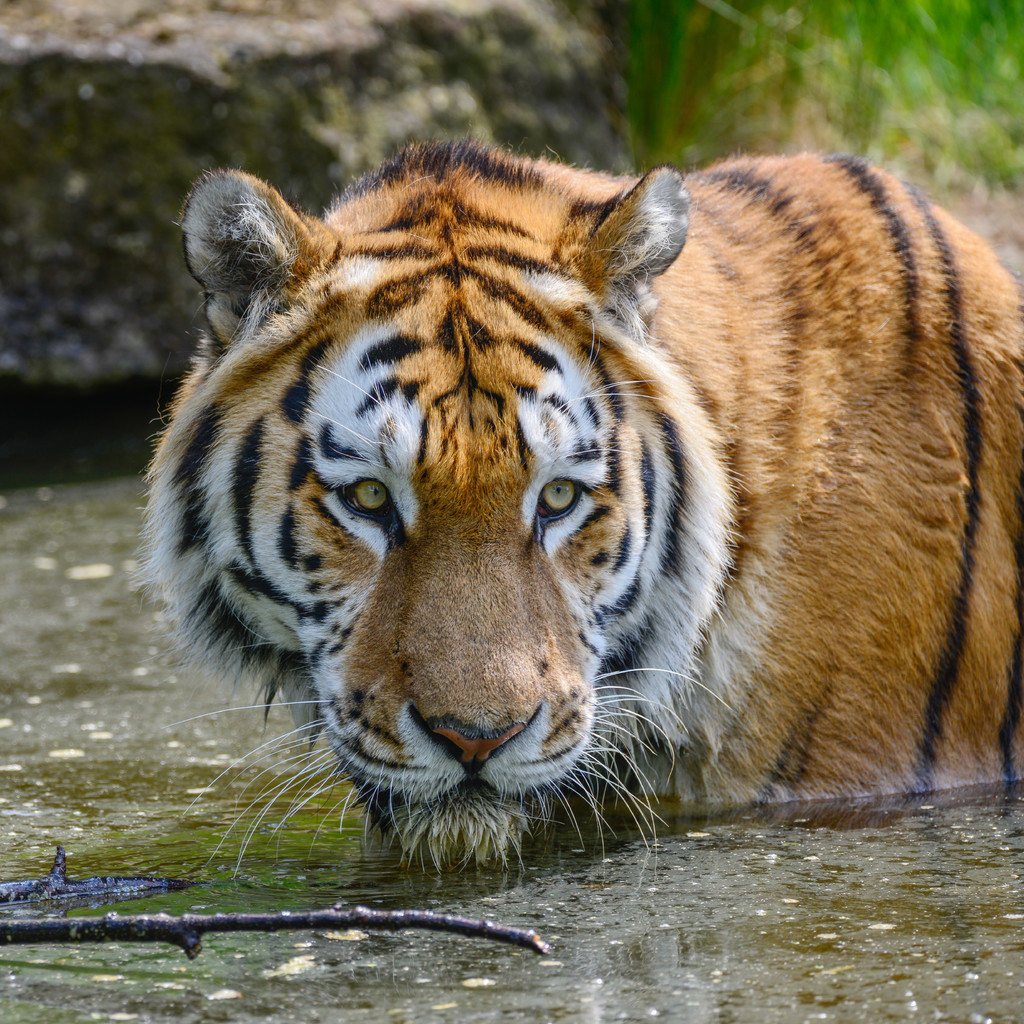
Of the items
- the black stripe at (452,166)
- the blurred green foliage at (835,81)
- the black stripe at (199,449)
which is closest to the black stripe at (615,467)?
the black stripe at (452,166)

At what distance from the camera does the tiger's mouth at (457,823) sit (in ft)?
7.15

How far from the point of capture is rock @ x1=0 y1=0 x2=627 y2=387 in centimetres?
570

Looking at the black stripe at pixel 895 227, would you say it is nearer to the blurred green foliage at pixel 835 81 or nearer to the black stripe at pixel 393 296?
the black stripe at pixel 393 296

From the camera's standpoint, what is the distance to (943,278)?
2705 mm

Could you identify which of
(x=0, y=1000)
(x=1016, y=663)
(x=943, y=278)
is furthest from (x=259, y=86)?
(x=0, y=1000)

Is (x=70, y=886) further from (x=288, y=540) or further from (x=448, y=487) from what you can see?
(x=448, y=487)

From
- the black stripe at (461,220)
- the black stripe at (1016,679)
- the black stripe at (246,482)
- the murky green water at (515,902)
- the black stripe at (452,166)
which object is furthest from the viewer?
the black stripe at (1016,679)

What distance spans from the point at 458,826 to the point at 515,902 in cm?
16

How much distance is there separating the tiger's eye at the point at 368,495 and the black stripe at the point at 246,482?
0.21m

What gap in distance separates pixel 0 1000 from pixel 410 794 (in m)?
0.63

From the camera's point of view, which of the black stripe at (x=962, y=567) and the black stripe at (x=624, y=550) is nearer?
the black stripe at (x=624, y=550)

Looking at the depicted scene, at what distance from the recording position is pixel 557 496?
2.22 metres

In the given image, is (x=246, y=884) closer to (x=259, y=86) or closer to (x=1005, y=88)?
(x=259, y=86)

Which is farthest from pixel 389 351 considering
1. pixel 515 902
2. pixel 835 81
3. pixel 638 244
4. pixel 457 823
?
pixel 835 81
